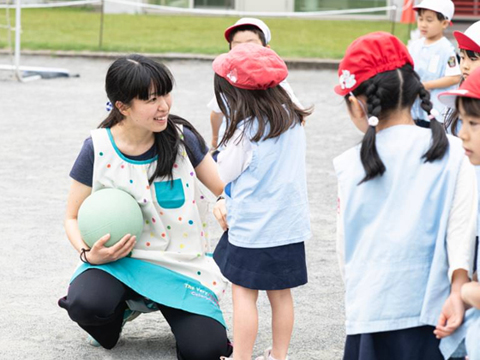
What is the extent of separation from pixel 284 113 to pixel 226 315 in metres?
1.28

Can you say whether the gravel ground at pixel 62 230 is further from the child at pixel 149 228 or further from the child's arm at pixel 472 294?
the child's arm at pixel 472 294

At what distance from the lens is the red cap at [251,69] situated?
3307 mm

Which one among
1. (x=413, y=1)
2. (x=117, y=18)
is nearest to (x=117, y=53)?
(x=413, y=1)

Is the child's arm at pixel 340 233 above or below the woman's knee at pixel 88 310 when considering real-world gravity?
above

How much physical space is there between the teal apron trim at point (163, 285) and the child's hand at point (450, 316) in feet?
4.59

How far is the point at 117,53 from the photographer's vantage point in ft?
46.3

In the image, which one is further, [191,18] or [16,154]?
[191,18]

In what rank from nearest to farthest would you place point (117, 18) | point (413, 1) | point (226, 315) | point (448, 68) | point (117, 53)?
point (226, 315) → point (448, 68) → point (117, 53) → point (413, 1) → point (117, 18)

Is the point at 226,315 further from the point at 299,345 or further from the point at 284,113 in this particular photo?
the point at 284,113

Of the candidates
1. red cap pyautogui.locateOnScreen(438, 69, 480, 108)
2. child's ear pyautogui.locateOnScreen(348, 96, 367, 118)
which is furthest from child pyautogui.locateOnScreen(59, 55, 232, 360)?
red cap pyautogui.locateOnScreen(438, 69, 480, 108)

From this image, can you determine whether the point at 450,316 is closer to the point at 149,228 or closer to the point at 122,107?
the point at 149,228

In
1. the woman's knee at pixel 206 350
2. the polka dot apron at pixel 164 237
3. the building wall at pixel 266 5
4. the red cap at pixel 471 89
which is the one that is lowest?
the building wall at pixel 266 5

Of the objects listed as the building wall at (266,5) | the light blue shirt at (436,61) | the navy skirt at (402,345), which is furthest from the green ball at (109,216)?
the building wall at (266,5)

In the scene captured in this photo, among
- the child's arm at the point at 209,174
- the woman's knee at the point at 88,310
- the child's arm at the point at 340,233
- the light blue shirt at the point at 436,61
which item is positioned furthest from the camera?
the light blue shirt at the point at 436,61
